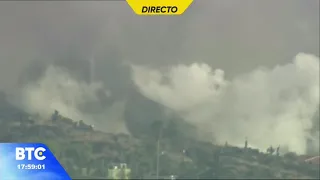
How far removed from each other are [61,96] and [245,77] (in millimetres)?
696

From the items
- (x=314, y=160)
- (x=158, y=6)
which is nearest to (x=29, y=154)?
(x=158, y=6)

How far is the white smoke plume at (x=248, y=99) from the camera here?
4.89ft

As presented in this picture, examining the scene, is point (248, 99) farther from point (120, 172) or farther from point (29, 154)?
point (29, 154)

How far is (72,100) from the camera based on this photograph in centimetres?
148

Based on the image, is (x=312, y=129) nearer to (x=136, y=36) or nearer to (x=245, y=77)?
(x=245, y=77)

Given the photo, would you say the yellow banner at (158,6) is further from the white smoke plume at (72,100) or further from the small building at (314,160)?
the small building at (314,160)

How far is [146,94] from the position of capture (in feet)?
4.88

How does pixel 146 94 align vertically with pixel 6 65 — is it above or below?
below

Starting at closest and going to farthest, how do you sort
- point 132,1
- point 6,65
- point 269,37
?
point 132,1
point 6,65
point 269,37

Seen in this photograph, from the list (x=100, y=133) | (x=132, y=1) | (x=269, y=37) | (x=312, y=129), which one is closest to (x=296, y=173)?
(x=312, y=129)

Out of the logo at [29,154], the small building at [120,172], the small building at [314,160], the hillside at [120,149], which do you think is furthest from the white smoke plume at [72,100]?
the small building at [314,160]
